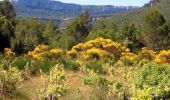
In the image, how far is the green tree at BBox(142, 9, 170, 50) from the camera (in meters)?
34.0

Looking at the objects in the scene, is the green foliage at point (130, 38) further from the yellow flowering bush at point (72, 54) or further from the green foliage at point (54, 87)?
the green foliage at point (54, 87)

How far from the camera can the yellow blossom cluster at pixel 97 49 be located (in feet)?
88.4

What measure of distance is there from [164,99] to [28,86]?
6.23m

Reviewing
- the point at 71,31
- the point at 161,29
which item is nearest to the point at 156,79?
the point at 161,29

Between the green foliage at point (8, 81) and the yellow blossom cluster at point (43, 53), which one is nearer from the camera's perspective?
the green foliage at point (8, 81)

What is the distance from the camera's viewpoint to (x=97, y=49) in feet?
89.1

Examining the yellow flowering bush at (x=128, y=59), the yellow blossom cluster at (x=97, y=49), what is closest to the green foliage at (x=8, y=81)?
the yellow flowering bush at (x=128, y=59)

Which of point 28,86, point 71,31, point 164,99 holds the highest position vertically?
point 164,99

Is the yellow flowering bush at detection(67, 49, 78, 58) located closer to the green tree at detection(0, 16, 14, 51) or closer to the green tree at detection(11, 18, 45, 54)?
the green tree at detection(11, 18, 45, 54)

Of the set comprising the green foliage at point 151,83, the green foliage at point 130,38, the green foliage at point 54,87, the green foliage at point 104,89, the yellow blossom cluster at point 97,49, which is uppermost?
the green foliage at point 151,83

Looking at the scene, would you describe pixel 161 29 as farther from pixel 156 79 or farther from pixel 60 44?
pixel 156 79

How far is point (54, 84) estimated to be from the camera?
1014cm

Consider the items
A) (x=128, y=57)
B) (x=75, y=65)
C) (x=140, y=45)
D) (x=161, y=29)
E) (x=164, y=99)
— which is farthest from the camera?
(x=140, y=45)

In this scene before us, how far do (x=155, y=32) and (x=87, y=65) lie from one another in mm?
15637
